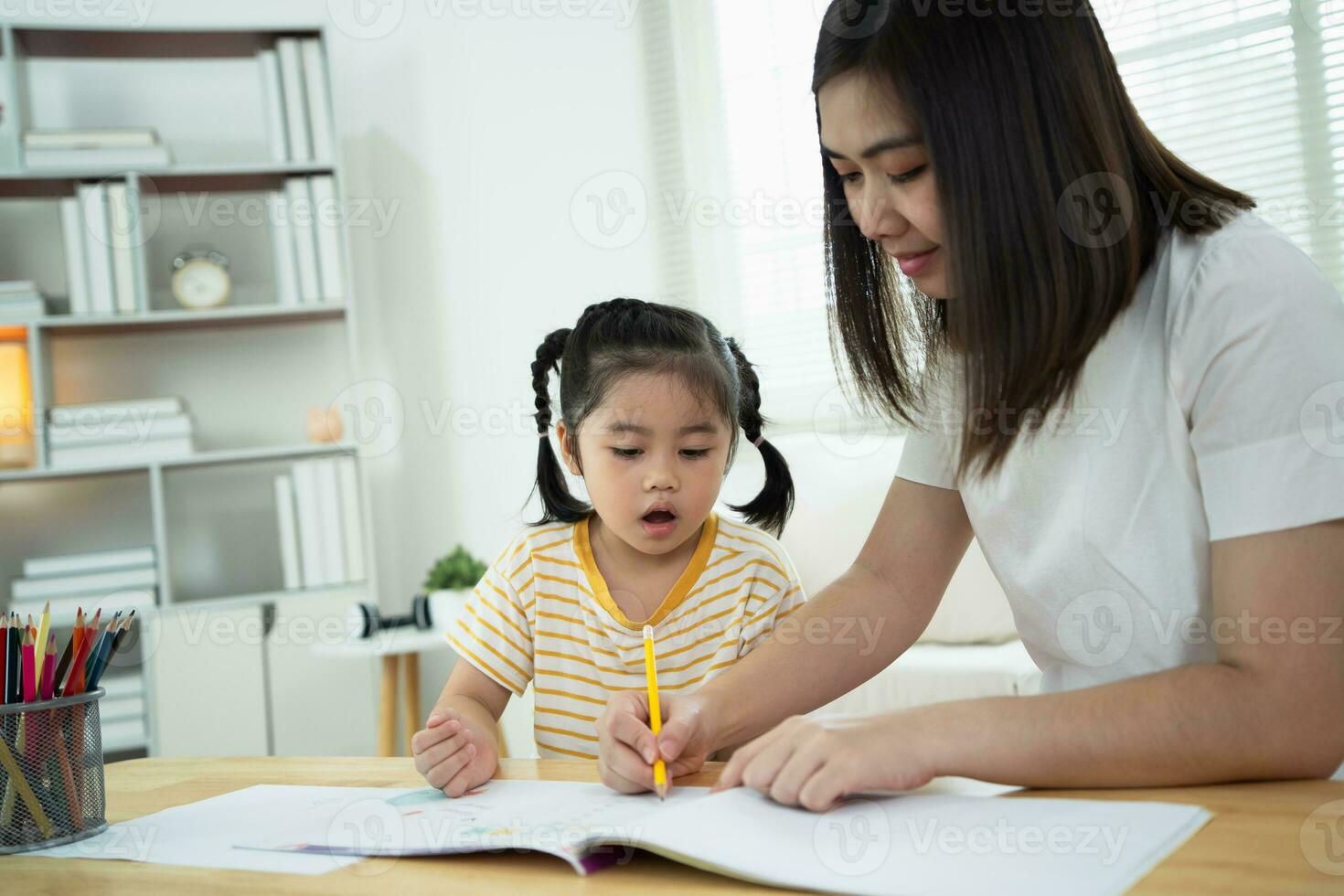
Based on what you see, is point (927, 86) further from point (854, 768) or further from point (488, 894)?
point (488, 894)

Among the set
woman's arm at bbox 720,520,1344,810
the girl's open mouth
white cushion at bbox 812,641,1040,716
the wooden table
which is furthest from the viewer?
white cushion at bbox 812,641,1040,716

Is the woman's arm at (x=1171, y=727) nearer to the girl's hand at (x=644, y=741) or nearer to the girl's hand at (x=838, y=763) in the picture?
the girl's hand at (x=838, y=763)

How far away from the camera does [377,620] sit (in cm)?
287

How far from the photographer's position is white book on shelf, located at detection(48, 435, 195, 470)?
2.95m

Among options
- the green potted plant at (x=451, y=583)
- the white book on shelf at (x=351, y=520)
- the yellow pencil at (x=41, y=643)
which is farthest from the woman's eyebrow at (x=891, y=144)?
the white book on shelf at (x=351, y=520)

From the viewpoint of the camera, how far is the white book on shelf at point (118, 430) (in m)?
2.96

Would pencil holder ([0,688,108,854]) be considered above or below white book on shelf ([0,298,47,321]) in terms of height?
below

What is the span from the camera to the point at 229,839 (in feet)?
2.60

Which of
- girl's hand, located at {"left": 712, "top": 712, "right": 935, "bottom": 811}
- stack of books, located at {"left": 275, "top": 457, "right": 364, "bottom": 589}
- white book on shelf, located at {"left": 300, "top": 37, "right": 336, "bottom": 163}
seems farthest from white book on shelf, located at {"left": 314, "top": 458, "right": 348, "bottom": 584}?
girl's hand, located at {"left": 712, "top": 712, "right": 935, "bottom": 811}

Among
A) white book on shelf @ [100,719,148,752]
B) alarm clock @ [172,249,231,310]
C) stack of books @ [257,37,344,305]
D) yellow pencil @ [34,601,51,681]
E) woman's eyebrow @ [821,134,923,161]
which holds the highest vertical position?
stack of books @ [257,37,344,305]

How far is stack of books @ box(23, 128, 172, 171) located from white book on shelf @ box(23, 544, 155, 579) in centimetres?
100

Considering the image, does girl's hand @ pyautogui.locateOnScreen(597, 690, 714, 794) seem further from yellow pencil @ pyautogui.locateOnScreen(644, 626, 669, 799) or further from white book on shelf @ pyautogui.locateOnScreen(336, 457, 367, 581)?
white book on shelf @ pyautogui.locateOnScreen(336, 457, 367, 581)

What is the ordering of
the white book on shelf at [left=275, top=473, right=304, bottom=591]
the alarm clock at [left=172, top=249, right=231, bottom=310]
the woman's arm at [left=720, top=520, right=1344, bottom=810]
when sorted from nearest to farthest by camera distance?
the woman's arm at [left=720, top=520, right=1344, bottom=810]
the white book on shelf at [left=275, top=473, right=304, bottom=591]
the alarm clock at [left=172, top=249, right=231, bottom=310]

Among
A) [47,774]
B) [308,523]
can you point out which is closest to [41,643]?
[47,774]
